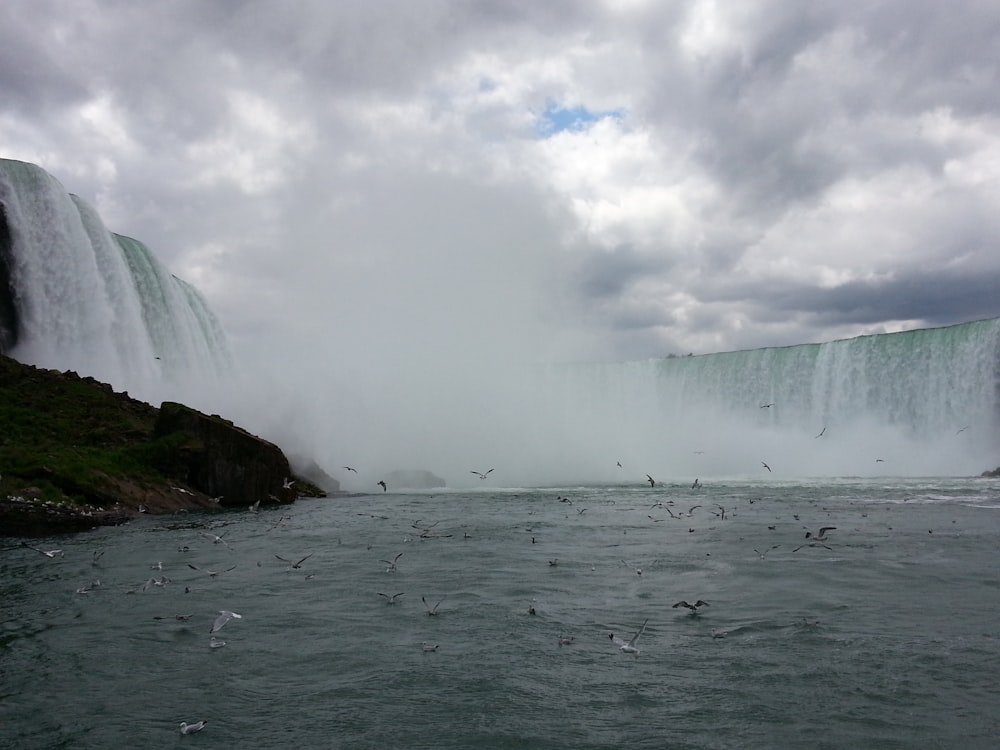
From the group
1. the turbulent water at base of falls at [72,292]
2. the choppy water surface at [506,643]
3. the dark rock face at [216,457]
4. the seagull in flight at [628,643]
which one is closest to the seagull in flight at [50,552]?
the choppy water surface at [506,643]

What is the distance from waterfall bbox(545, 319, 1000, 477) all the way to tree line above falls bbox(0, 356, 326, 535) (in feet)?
82.2

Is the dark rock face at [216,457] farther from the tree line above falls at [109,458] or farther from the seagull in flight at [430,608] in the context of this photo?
the seagull in flight at [430,608]

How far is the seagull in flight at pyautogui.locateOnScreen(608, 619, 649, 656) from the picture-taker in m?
8.38

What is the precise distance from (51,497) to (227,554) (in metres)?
7.28

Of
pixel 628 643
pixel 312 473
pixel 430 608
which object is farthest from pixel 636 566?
pixel 312 473

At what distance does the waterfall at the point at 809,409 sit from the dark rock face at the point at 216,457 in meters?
24.5

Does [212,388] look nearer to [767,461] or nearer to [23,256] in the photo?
[23,256]

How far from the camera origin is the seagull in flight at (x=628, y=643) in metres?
8.38

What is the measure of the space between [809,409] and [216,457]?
130 feet

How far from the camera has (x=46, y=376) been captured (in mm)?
28016

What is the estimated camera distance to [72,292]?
109ft

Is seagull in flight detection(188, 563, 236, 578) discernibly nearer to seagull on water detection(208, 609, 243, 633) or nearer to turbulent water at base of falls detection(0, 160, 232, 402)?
seagull on water detection(208, 609, 243, 633)

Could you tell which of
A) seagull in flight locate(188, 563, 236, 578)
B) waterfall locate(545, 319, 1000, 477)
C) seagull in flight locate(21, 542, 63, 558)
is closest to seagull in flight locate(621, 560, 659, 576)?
seagull in flight locate(188, 563, 236, 578)

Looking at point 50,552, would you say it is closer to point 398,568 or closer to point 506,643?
point 398,568
